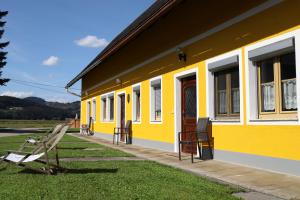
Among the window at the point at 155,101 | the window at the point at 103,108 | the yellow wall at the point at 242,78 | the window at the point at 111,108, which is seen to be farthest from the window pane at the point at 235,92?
the window at the point at 103,108

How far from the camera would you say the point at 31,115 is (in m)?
80.2

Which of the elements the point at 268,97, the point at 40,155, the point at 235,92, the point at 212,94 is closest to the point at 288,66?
the point at 268,97

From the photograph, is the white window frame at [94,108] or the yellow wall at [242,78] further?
the white window frame at [94,108]

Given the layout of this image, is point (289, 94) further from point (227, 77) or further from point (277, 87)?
point (227, 77)

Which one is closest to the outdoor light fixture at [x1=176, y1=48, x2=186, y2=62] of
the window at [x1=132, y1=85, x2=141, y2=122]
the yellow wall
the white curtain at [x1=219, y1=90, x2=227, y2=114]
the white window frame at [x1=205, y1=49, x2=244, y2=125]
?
the yellow wall

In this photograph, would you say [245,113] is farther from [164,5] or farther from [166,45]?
[166,45]

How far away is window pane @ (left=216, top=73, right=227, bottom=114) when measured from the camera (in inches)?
356

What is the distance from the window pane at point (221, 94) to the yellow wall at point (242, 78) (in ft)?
1.25

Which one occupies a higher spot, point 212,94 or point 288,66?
point 288,66

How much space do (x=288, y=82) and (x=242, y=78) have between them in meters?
1.15

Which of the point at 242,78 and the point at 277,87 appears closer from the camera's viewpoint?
the point at 277,87

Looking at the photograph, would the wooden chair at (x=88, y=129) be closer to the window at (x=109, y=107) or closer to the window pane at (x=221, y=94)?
the window at (x=109, y=107)

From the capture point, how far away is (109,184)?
566cm

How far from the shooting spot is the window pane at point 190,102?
415 inches
